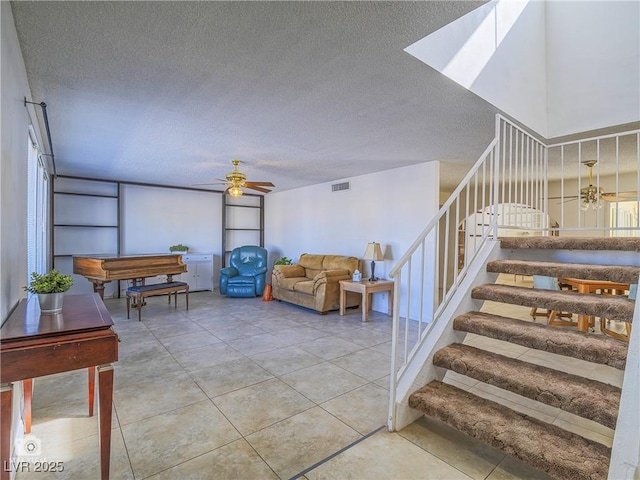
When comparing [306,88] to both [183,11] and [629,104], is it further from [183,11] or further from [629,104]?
[629,104]

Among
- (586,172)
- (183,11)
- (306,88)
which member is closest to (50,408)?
(183,11)

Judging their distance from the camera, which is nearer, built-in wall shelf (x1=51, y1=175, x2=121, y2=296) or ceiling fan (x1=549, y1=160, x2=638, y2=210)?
ceiling fan (x1=549, y1=160, x2=638, y2=210)

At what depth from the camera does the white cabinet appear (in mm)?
7262

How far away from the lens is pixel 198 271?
741 centimetres

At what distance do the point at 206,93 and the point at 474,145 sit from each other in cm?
318

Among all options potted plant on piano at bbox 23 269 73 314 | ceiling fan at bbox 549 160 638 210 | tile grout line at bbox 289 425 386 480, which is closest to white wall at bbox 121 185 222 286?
potted plant on piano at bbox 23 269 73 314

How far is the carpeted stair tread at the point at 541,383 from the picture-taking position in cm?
165

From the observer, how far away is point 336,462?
1.85 meters

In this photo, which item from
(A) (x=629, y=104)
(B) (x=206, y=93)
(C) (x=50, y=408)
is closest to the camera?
(C) (x=50, y=408)

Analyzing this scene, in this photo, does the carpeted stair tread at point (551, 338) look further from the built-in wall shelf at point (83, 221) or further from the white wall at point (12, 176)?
the built-in wall shelf at point (83, 221)

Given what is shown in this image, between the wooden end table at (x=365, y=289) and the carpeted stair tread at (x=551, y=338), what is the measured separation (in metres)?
2.54

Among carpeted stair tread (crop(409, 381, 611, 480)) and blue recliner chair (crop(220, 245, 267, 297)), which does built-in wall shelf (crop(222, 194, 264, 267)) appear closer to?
blue recliner chair (crop(220, 245, 267, 297))

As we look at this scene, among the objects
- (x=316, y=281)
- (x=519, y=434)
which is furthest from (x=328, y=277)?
(x=519, y=434)

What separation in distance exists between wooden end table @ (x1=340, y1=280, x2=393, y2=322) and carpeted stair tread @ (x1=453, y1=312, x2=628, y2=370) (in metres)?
2.54
